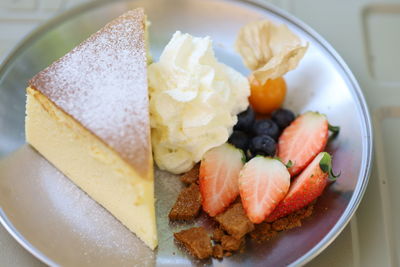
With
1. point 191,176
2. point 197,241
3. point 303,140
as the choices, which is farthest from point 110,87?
point 303,140

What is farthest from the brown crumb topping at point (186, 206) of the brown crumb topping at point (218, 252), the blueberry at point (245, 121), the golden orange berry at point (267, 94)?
the golden orange berry at point (267, 94)

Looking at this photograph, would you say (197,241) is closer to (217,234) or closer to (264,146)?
(217,234)

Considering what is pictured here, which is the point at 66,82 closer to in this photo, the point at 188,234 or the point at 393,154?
the point at 188,234

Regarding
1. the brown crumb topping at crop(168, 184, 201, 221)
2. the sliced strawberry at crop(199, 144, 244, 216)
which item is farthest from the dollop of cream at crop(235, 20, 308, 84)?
the brown crumb topping at crop(168, 184, 201, 221)

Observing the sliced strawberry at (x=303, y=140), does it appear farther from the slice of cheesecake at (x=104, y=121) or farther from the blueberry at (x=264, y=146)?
the slice of cheesecake at (x=104, y=121)

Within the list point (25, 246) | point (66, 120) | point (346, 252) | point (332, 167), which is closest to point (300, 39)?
point (332, 167)

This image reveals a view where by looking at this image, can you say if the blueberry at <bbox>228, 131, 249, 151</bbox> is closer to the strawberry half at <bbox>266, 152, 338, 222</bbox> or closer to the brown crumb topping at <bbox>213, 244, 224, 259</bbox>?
the strawberry half at <bbox>266, 152, 338, 222</bbox>

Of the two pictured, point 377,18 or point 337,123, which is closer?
point 337,123
